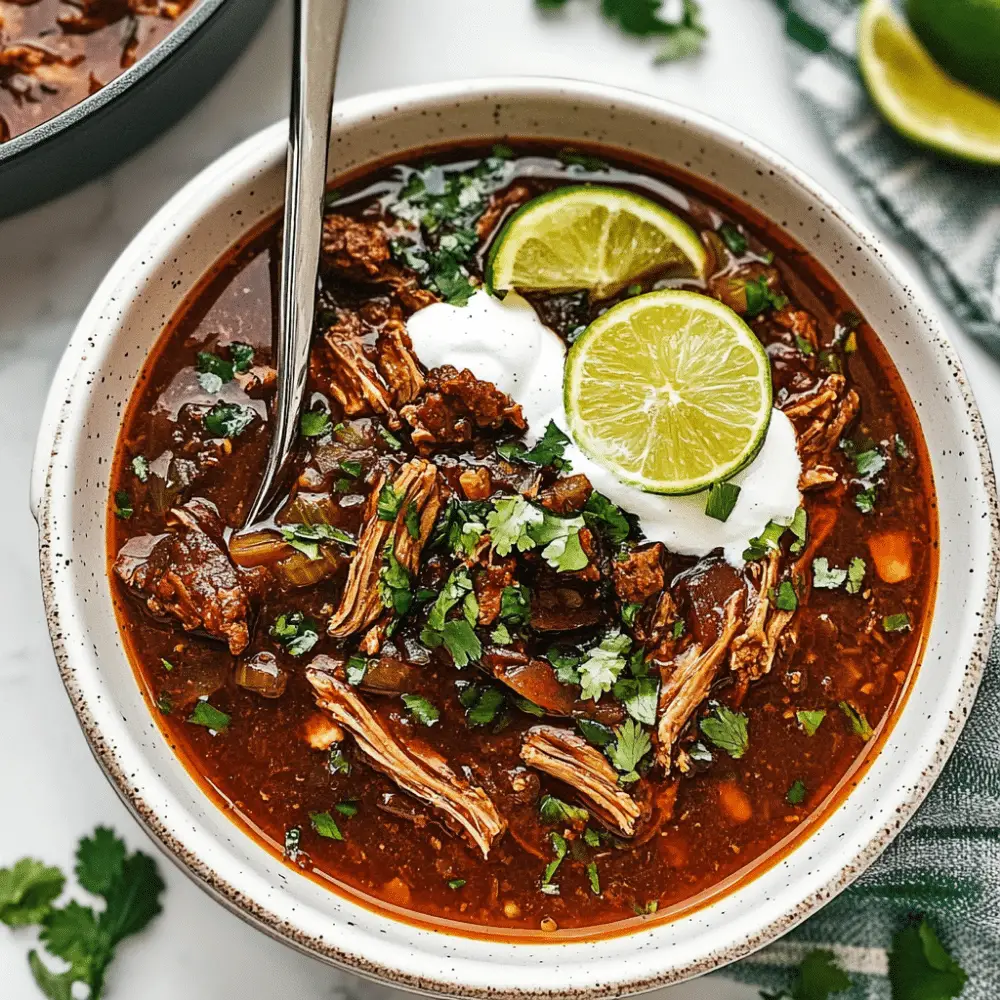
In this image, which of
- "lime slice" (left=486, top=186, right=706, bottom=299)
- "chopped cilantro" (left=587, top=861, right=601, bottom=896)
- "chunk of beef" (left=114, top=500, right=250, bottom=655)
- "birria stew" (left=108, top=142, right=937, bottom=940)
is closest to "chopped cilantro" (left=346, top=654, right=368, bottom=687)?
"birria stew" (left=108, top=142, right=937, bottom=940)

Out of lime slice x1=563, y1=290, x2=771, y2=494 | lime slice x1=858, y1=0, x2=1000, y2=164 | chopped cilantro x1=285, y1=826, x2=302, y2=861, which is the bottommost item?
chopped cilantro x1=285, y1=826, x2=302, y2=861

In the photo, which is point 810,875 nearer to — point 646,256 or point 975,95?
point 646,256

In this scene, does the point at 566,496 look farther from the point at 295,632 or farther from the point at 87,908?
the point at 87,908

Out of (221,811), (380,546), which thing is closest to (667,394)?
(380,546)

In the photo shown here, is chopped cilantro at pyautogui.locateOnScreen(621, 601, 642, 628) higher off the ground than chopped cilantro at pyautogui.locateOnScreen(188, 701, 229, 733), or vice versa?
chopped cilantro at pyautogui.locateOnScreen(621, 601, 642, 628)

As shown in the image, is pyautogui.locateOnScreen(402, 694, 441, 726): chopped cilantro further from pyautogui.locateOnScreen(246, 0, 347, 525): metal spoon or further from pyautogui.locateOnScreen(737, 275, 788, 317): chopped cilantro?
pyautogui.locateOnScreen(737, 275, 788, 317): chopped cilantro

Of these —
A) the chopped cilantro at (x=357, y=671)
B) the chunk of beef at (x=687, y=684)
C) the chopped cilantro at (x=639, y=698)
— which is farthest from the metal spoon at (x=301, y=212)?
the chunk of beef at (x=687, y=684)

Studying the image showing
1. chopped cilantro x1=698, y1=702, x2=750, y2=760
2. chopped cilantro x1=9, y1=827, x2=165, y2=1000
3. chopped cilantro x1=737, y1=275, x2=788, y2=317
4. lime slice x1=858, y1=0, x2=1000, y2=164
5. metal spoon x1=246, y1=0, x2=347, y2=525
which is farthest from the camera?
lime slice x1=858, y1=0, x2=1000, y2=164

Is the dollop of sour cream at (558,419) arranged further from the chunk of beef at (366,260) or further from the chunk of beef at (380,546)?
the chunk of beef at (380,546)
